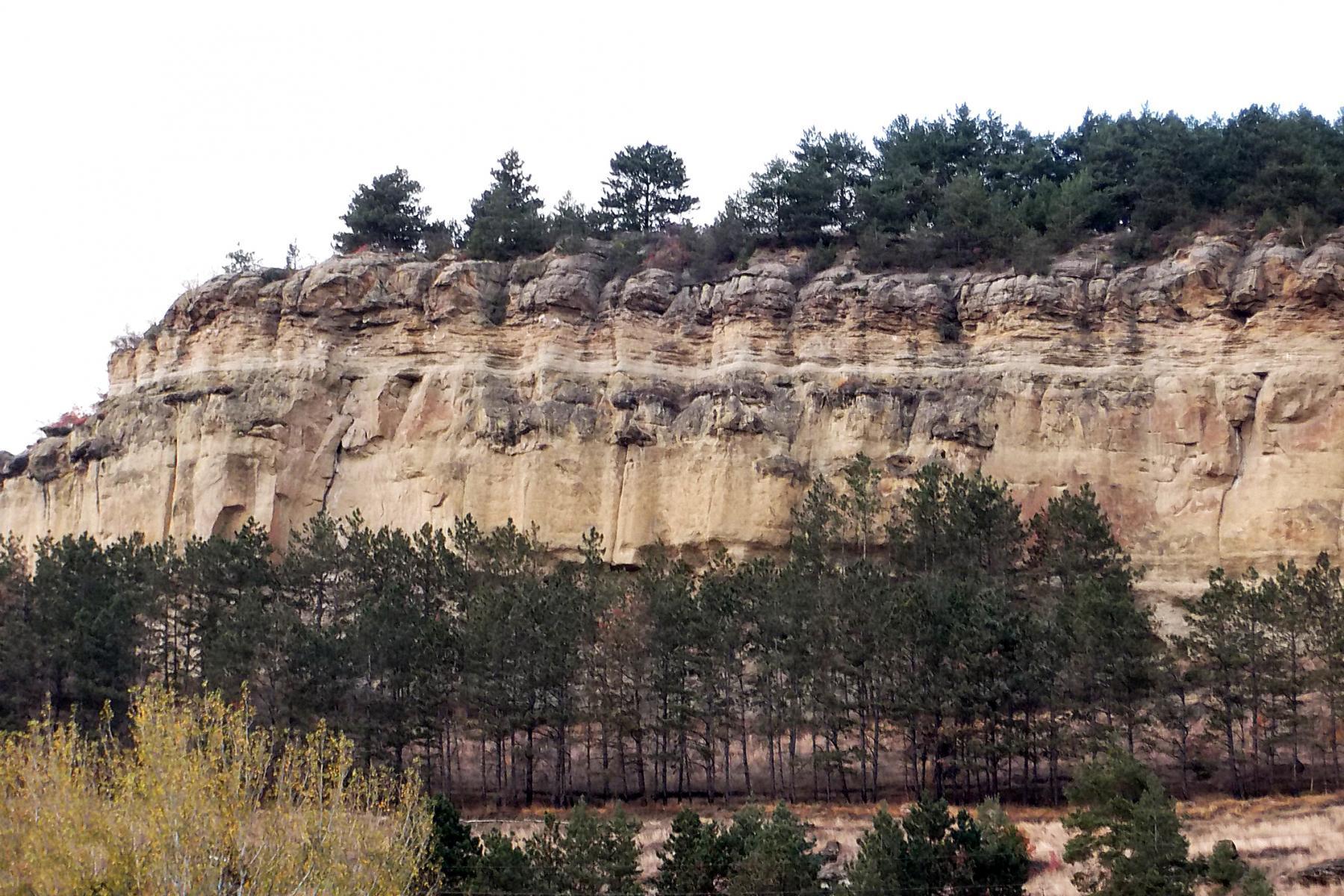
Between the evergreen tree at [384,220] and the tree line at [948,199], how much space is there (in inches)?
3.2

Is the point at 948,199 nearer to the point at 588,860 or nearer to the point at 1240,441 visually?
the point at 1240,441

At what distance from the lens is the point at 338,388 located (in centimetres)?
6172

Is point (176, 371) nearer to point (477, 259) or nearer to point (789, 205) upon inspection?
point (477, 259)

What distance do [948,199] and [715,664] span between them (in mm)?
30637

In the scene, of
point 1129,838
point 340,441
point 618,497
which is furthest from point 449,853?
point 340,441

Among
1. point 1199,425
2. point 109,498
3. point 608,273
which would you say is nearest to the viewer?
point 1199,425

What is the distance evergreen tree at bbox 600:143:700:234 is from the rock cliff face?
9.68 meters

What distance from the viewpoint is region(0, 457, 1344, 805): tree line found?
137ft

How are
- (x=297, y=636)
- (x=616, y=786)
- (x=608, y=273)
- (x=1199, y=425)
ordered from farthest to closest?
(x=608, y=273), (x=1199, y=425), (x=616, y=786), (x=297, y=636)

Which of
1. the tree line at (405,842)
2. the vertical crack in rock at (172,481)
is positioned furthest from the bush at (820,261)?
the tree line at (405,842)

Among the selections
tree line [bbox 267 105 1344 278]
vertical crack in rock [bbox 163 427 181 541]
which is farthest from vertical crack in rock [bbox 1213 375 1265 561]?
vertical crack in rock [bbox 163 427 181 541]

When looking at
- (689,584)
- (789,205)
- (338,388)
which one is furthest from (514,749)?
(789,205)

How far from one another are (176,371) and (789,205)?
29097mm

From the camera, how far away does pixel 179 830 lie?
22109mm
